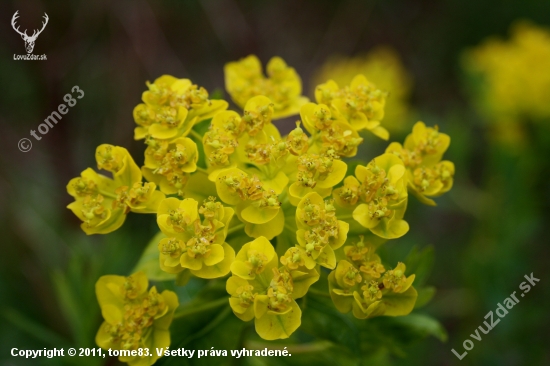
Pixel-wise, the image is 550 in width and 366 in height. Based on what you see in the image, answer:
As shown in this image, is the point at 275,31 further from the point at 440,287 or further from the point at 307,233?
the point at 307,233

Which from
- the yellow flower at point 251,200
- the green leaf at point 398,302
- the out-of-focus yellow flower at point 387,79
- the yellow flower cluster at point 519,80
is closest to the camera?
the yellow flower at point 251,200

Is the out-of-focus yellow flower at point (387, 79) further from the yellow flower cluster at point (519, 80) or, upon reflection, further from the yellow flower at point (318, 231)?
the yellow flower at point (318, 231)

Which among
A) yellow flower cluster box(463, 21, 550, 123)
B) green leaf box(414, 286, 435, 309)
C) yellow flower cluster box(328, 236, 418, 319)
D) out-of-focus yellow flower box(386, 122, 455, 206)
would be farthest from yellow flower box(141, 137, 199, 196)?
yellow flower cluster box(463, 21, 550, 123)

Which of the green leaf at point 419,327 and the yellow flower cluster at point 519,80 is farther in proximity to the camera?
the yellow flower cluster at point 519,80

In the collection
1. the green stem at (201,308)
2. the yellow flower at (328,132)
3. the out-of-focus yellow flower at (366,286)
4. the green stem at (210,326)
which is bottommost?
the green stem at (210,326)

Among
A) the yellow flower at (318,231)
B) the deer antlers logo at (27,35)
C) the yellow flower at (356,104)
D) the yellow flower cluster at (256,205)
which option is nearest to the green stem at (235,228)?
the yellow flower cluster at (256,205)

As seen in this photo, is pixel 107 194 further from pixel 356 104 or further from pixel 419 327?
pixel 419 327

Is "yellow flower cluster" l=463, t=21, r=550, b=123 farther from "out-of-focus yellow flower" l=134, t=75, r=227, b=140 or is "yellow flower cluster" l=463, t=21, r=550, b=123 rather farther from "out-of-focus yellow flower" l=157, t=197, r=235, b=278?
"out-of-focus yellow flower" l=157, t=197, r=235, b=278

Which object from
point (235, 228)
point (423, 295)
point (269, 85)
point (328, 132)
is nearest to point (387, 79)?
point (269, 85)
